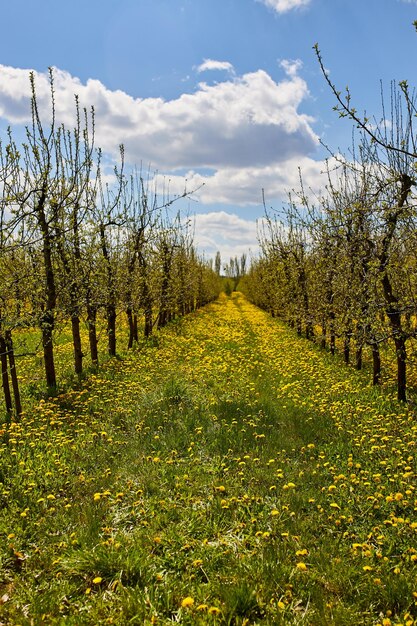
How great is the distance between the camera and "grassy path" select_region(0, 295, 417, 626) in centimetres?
365

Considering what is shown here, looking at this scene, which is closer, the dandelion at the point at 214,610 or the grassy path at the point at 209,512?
the dandelion at the point at 214,610

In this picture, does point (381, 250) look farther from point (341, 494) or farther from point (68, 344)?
point (68, 344)

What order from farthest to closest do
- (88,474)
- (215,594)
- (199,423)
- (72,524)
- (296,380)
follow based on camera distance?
(296,380), (199,423), (88,474), (72,524), (215,594)

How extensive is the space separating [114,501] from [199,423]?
3130 millimetres

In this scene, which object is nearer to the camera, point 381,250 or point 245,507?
point 245,507

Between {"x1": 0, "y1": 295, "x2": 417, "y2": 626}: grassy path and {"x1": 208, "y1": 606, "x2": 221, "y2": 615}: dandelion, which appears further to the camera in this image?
{"x1": 0, "y1": 295, "x2": 417, "y2": 626}: grassy path

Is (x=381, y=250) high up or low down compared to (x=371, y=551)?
up

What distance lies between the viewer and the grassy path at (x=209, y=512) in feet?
12.0

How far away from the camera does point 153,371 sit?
506 inches

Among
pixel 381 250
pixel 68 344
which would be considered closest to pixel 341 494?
pixel 381 250

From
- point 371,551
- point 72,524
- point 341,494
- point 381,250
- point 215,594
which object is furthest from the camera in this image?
point 381,250

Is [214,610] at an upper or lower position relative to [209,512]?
upper

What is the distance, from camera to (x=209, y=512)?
16.6ft

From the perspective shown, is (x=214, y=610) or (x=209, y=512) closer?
(x=214, y=610)
